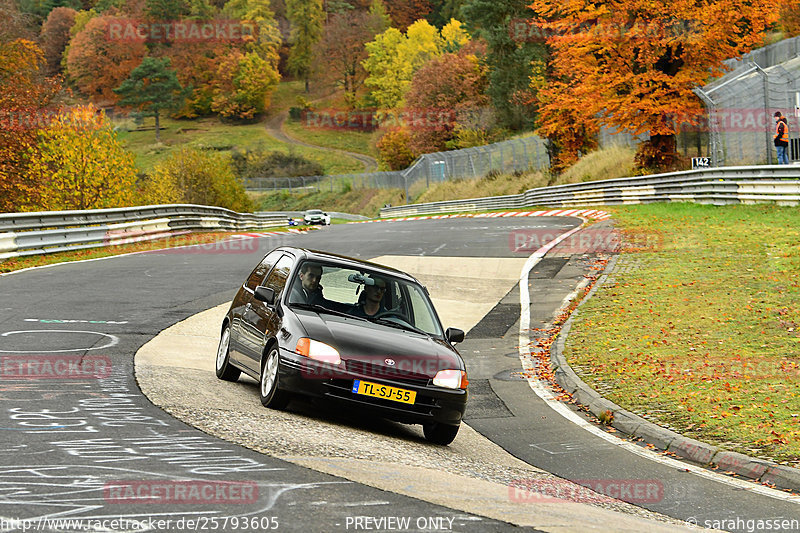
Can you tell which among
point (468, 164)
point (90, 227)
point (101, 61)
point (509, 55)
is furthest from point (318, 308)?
point (101, 61)

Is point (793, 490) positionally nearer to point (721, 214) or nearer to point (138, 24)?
point (721, 214)

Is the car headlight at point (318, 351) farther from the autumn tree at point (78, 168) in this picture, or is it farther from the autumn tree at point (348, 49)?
the autumn tree at point (348, 49)

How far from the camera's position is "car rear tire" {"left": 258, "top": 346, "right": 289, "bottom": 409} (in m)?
8.80

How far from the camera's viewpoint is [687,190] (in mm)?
35000

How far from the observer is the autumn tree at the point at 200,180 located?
62.2 metres

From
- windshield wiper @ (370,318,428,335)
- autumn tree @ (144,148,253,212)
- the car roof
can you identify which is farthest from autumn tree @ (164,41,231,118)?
windshield wiper @ (370,318,428,335)

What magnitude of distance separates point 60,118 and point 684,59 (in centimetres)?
2810

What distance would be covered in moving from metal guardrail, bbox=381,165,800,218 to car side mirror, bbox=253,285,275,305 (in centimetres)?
2124

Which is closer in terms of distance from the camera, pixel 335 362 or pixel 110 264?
pixel 335 362

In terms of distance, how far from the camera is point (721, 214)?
2902 centimetres

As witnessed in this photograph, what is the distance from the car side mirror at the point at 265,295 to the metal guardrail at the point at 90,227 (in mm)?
13650

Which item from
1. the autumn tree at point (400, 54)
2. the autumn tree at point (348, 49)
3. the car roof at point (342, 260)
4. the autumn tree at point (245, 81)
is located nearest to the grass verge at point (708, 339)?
the car roof at point (342, 260)

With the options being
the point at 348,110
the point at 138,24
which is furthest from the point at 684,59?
the point at 138,24

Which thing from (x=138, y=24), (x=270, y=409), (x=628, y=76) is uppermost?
(x=138, y=24)
